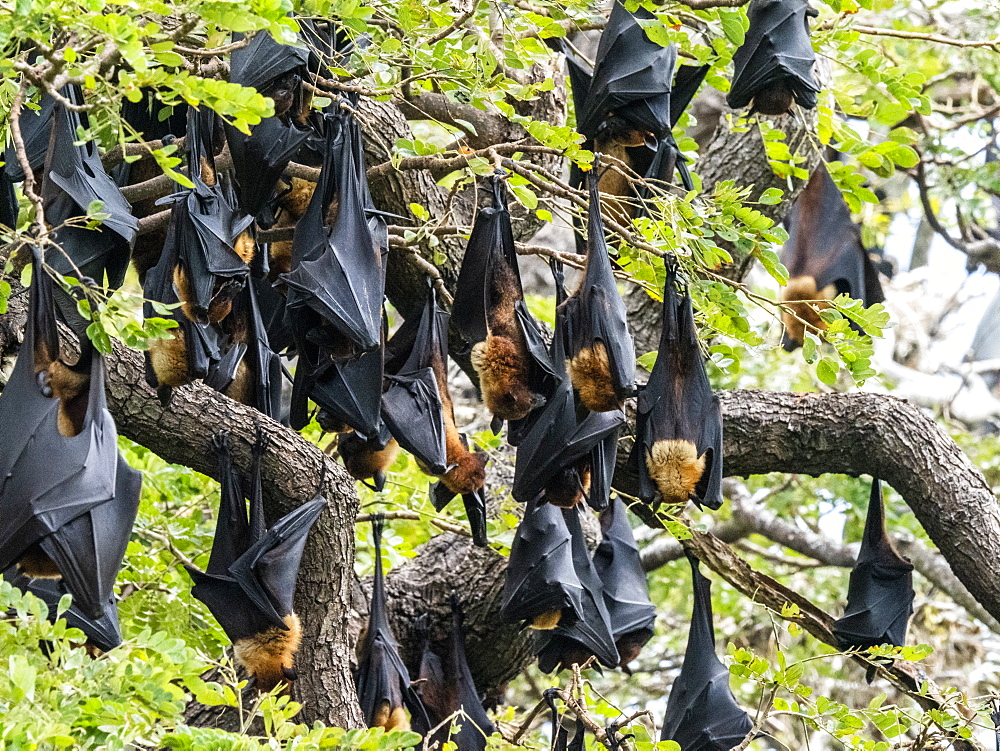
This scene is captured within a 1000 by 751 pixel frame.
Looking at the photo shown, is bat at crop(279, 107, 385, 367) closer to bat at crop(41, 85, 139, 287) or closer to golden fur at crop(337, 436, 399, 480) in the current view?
bat at crop(41, 85, 139, 287)

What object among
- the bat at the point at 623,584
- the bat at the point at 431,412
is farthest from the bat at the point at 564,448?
the bat at the point at 623,584

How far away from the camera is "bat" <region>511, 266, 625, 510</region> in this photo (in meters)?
3.93

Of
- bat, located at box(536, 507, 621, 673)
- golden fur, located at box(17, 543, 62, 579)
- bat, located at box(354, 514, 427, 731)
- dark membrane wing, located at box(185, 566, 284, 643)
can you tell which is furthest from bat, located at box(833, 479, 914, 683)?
golden fur, located at box(17, 543, 62, 579)

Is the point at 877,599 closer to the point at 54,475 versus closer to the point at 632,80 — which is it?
the point at 632,80

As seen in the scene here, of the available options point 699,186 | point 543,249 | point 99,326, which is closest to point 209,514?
point 543,249

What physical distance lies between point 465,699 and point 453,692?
0.11 meters

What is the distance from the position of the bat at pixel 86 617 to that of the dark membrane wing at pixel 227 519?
437mm

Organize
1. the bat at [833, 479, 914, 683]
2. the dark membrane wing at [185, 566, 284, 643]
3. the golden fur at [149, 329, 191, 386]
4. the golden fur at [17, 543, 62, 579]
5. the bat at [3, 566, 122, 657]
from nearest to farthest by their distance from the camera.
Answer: the golden fur at [17, 543, 62, 579]
the golden fur at [149, 329, 191, 386]
the bat at [3, 566, 122, 657]
the dark membrane wing at [185, 566, 284, 643]
the bat at [833, 479, 914, 683]

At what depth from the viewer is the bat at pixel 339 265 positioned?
11.2 ft

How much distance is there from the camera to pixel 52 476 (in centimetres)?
295

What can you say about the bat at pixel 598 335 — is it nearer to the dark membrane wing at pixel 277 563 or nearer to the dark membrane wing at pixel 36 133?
the dark membrane wing at pixel 277 563

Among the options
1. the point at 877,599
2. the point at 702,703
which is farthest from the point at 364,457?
the point at 877,599

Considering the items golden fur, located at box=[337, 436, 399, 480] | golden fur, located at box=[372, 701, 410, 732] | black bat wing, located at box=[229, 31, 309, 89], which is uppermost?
black bat wing, located at box=[229, 31, 309, 89]

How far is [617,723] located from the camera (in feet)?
12.6
